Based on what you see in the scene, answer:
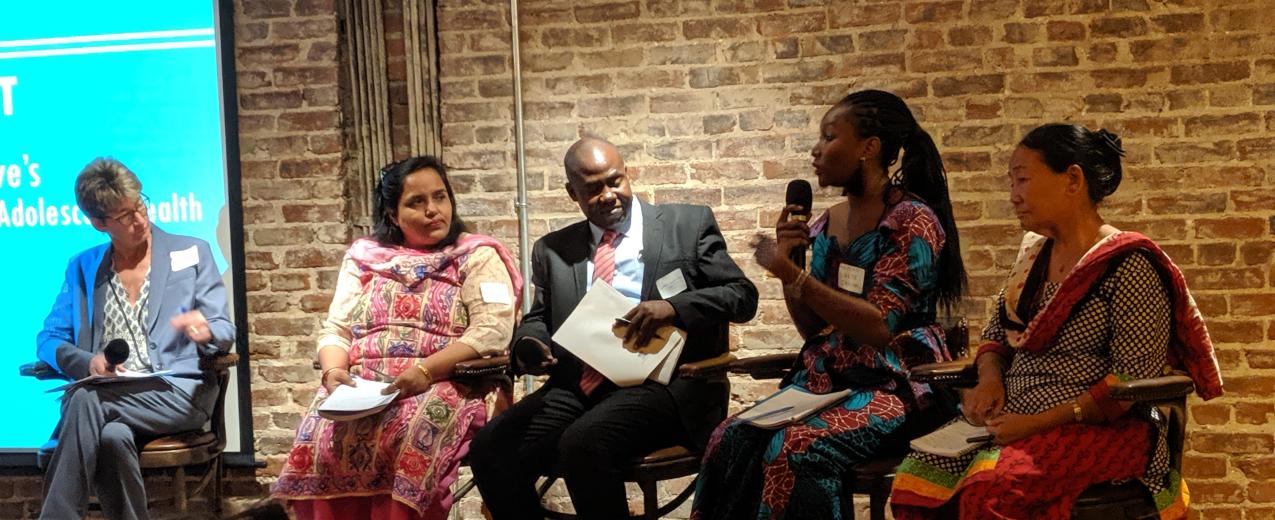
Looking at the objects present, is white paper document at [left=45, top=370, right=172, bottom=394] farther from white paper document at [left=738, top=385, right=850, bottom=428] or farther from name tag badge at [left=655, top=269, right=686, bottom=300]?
white paper document at [left=738, top=385, right=850, bottom=428]

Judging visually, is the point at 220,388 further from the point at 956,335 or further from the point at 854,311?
the point at 956,335

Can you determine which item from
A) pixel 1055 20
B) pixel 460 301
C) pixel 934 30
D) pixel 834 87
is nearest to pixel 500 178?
pixel 460 301

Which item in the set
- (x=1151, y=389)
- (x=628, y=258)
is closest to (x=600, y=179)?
(x=628, y=258)

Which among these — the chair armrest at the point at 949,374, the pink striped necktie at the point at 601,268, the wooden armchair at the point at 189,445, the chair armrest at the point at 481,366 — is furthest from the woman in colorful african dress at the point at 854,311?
the wooden armchair at the point at 189,445

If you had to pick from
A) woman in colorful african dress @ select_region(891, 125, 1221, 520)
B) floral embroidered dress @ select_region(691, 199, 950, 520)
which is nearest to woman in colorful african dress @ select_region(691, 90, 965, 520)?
floral embroidered dress @ select_region(691, 199, 950, 520)

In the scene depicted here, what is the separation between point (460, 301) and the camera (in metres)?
3.82

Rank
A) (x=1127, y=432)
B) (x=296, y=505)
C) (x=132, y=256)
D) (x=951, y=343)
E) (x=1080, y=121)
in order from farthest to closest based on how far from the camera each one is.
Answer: (x=132, y=256) < (x=1080, y=121) < (x=296, y=505) < (x=951, y=343) < (x=1127, y=432)

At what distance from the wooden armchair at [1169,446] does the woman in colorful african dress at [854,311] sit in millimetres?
521

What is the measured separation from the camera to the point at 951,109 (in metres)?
4.11

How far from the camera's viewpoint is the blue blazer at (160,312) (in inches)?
164

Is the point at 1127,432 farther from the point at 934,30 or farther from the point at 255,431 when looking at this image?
the point at 255,431

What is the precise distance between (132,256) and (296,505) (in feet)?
4.32

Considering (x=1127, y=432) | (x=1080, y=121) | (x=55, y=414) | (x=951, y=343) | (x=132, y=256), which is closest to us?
(x=1127, y=432)

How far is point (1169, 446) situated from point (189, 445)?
304 cm
